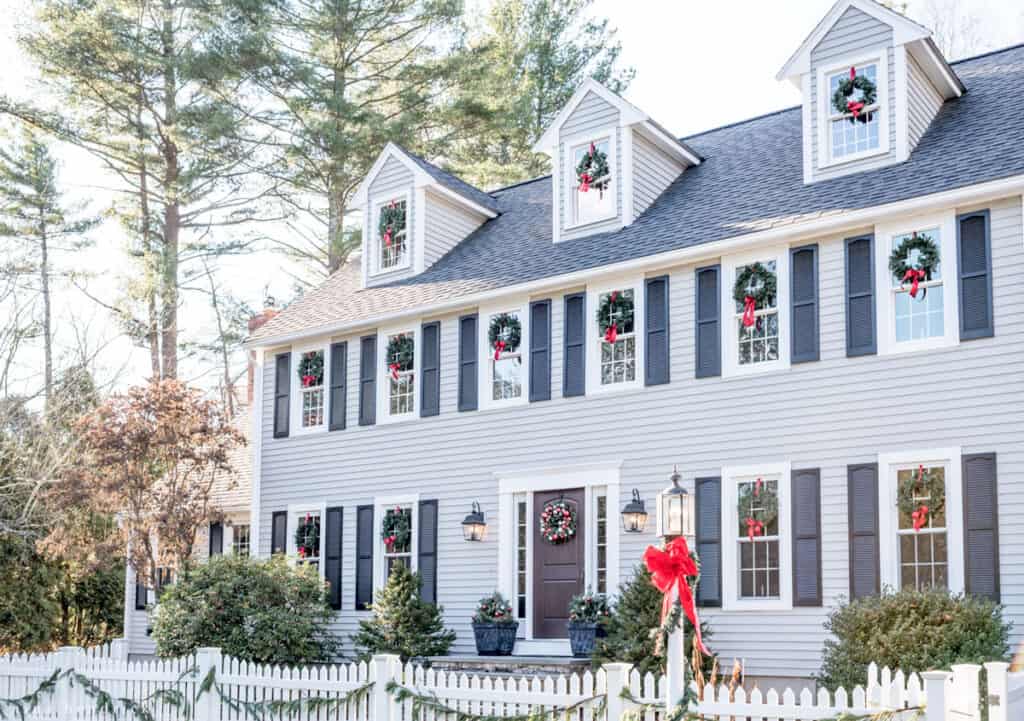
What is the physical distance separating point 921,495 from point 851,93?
4941 millimetres

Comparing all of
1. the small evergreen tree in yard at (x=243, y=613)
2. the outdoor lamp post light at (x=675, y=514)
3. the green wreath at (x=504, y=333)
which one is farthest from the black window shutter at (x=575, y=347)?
the outdoor lamp post light at (x=675, y=514)

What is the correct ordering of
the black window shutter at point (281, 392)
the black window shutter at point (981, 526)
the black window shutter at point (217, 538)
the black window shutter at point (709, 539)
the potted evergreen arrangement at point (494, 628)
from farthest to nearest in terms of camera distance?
the black window shutter at point (217, 538), the black window shutter at point (281, 392), the potted evergreen arrangement at point (494, 628), the black window shutter at point (709, 539), the black window shutter at point (981, 526)

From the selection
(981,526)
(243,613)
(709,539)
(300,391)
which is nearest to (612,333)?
(709,539)

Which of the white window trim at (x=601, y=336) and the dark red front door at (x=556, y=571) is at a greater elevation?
the white window trim at (x=601, y=336)

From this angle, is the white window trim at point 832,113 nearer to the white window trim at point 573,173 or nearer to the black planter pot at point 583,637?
the white window trim at point 573,173

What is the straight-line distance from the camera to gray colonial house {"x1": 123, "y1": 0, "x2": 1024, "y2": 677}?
13.5 m

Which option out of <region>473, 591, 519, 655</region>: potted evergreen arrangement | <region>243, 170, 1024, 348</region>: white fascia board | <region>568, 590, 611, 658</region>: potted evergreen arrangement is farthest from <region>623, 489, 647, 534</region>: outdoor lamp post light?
<region>243, 170, 1024, 348</region>: white fascia board

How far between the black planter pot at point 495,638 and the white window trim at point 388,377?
11.7ft

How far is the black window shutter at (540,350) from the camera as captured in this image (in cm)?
1708

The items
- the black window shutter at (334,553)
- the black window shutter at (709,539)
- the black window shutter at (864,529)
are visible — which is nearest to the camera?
the black window shutter at (864,529)

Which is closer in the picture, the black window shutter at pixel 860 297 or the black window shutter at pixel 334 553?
the black window shutter at pixel 860 297

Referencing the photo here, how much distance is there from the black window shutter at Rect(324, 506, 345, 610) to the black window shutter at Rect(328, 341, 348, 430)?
52.7 inches

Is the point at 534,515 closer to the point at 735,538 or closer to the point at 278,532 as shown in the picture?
the point at 735,538

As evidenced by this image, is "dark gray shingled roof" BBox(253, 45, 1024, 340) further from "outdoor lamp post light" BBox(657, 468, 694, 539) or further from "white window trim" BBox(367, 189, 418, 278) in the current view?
"outdoor lamp post light" BBox(657, 468, 694, 539)
